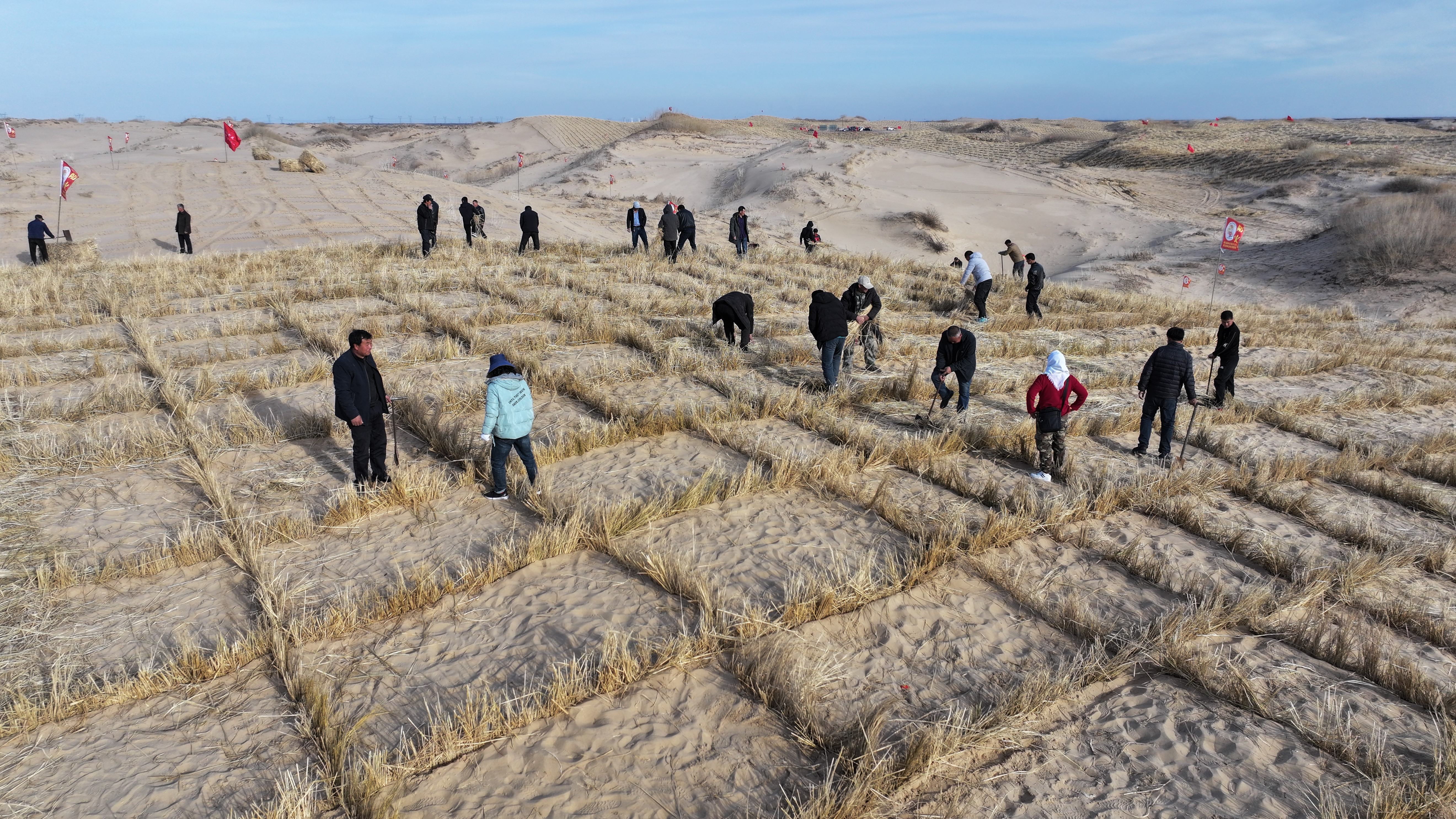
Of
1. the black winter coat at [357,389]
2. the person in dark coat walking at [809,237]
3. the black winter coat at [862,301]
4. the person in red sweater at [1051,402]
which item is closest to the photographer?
the black winter coat at [357,389]

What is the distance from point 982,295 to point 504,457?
36.2 ft

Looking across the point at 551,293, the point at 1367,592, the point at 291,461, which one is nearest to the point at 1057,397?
the point at 1367,592

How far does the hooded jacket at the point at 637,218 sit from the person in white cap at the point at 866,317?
10298mm

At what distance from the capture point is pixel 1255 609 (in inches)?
229

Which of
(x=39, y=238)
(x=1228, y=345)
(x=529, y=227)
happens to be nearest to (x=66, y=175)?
(x=39, y=238)

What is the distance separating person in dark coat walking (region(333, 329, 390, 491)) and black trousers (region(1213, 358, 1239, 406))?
10489 mm

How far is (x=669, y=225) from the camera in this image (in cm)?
1961

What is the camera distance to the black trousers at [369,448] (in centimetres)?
719

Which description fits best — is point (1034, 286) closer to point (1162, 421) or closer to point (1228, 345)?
point (1228, 345)

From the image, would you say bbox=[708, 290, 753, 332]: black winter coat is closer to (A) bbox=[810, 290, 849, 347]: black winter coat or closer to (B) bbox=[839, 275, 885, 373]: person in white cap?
(B) bbox=[839, 275, 885, 373]: person in white cap

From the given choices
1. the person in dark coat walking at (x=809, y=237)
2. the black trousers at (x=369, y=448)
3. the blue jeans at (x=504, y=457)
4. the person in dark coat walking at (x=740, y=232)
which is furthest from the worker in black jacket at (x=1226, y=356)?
A: the person in dark coat walking at (x=809, y=237)

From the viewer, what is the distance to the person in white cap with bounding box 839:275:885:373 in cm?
1127

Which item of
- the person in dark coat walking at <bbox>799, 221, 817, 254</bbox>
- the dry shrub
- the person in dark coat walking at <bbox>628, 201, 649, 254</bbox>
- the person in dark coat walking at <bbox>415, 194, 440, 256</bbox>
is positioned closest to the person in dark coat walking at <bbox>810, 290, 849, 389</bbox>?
the person in dark coat walking at <bbox>628, 201, 649, 254</bbox>

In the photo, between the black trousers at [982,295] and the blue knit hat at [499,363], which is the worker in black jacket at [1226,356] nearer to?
the black trousers at [982,295]
